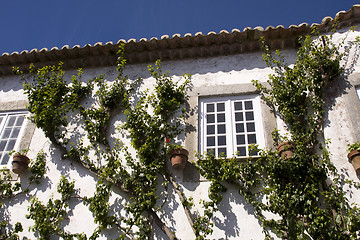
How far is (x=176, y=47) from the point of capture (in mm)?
8938

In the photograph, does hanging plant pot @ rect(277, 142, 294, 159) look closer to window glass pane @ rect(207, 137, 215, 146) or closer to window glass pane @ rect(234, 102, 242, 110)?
window glass pane @ rect(207, 137, 215, 146)

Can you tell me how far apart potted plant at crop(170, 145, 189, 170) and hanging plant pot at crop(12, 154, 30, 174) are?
2873mm

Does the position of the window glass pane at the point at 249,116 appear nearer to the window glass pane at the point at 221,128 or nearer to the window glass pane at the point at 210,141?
the window glass pane at the point at 221,128

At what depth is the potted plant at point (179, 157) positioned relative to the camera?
6895 mm

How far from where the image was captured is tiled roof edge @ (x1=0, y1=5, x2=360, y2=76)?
336 inches

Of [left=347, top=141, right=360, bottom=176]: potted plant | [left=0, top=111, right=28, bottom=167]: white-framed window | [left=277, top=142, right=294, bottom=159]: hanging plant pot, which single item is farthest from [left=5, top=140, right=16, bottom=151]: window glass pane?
[left=347, top=141, right=360, bottom=176]: potted plant

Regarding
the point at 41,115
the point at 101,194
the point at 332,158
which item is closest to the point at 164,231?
the point at 101,194

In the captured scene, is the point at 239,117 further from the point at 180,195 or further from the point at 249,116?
the point at 180,195

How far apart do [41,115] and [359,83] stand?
6199mm

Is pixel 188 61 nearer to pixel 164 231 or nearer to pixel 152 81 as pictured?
pixel 152 81

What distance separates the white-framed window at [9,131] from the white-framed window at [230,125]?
387 centimetres

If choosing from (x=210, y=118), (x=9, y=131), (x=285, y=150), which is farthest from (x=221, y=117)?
Result: (x=9, y=131)

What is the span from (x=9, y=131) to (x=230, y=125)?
4674 millimetres

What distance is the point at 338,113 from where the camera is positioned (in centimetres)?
724
